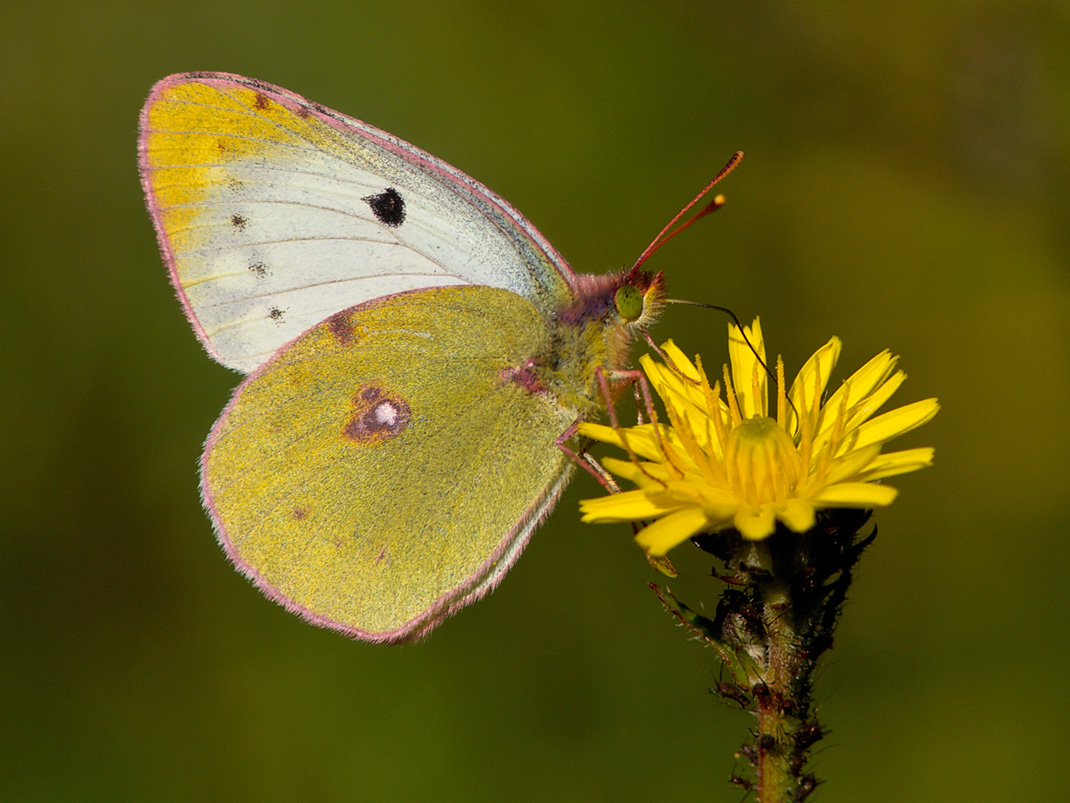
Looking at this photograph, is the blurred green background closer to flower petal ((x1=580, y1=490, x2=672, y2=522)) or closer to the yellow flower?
the yellow flower

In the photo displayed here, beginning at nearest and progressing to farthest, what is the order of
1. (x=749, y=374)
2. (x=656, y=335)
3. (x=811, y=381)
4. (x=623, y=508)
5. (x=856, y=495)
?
(x=856, y=495) → (x=623, y=508) → (x=811, y=381) → (x=749, y=374) → (x=656, y=335)

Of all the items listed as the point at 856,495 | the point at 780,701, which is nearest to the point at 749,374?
the point at 856,495

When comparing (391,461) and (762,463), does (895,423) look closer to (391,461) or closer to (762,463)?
(762,463)

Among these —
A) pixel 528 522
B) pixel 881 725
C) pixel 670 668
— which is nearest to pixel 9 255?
pixel 528 522

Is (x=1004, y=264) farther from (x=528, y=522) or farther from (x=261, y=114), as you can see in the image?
(x=261, y=114)

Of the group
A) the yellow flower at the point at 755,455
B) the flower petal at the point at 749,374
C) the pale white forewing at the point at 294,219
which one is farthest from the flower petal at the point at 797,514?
the pale white forewing at the point at 294,219

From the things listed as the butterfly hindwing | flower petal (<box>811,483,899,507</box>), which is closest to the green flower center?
flower petal (<box>811,483,899,507</box>)
